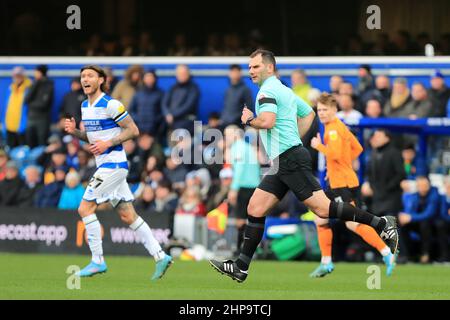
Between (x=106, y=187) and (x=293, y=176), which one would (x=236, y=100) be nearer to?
(x=106, y=187)

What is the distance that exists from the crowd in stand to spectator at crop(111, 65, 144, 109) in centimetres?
2

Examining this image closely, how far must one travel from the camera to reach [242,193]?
20188 millimetres

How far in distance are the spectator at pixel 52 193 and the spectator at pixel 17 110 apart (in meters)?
2.69

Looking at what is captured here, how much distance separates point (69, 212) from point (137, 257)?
1.68 meters

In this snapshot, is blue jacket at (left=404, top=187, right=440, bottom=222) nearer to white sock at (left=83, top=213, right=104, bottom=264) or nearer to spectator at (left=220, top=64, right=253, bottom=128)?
spectator at (left=220, top=64, right=253, bottom=128)

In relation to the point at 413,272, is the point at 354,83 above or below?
above

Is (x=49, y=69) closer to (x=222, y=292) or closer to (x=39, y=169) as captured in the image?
(x=39, y=169)

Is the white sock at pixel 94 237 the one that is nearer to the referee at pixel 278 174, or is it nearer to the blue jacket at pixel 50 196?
the referee at pixel 278 174

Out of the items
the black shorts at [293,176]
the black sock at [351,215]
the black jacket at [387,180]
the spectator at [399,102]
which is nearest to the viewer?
the black shorts at [293,176]

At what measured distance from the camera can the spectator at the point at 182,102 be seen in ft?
75.8

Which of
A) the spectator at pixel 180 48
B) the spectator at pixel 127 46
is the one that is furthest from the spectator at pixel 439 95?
the spectator at pixel 127 46

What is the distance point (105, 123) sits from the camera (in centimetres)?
1438

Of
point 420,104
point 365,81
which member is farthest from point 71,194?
point 420,104
